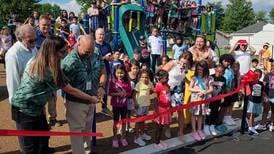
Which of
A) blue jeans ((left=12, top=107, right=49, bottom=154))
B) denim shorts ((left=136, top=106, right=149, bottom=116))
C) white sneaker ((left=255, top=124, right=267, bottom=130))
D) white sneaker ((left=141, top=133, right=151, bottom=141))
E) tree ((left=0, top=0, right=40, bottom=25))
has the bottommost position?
white sneaker ((left=255, top=124, right=267, bottom=130))

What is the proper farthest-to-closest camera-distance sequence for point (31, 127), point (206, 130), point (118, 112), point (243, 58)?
point (243, 58), point (206, 130), point (118, 112), point (31, 127)

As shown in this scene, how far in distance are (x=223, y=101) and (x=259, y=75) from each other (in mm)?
897

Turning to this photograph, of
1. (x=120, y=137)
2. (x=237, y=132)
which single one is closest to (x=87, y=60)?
(x=120, y=137)

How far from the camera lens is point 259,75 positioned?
761 cm

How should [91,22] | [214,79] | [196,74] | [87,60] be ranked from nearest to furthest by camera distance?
[87,60]
[196,74]
[214,79]
[91,22]

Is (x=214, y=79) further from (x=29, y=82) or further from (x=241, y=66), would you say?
(x=29, y=82)

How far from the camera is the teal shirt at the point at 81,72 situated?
466 centimetres

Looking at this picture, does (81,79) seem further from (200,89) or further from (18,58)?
(200,89)

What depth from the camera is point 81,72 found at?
4.72 m

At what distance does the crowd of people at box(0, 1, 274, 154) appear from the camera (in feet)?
12.9

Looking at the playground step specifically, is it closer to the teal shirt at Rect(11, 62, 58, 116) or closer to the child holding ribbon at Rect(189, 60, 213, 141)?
the child holding ribbon at Rect(189, 60, 213, 141)

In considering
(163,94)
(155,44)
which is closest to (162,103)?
(163,94)

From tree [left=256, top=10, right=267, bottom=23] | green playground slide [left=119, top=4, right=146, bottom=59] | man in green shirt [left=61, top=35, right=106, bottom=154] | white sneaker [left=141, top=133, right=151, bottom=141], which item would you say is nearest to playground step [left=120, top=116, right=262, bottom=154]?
white sneaker [left=141, top=133, right=151, bottom=141]

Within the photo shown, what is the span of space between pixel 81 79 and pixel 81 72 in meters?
0.09
